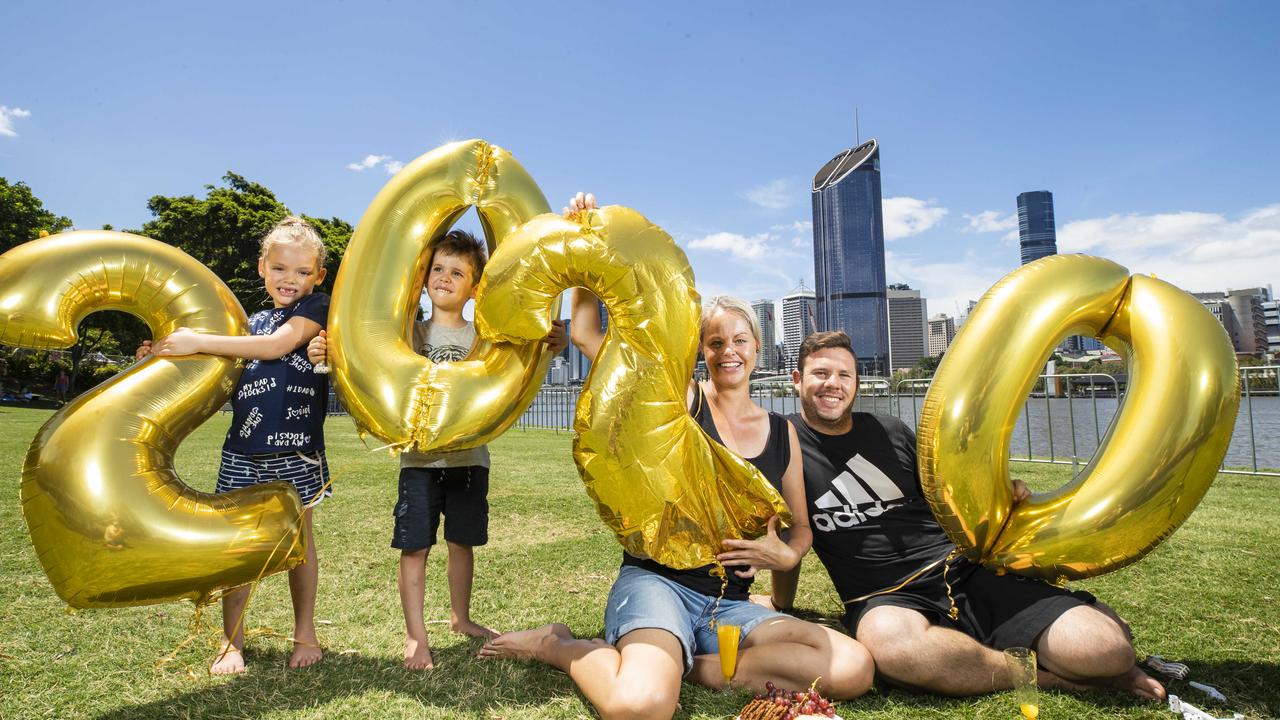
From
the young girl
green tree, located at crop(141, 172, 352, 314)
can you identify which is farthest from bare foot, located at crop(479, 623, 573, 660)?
green tree, located at crop(141, 172, 352, 314)

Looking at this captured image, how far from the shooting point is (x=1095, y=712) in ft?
7.71

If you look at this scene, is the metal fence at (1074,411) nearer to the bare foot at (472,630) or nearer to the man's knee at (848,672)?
the bare foot at (472,630)

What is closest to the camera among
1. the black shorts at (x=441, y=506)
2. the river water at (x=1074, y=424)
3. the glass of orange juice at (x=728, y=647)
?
the glass of orange juice at (x=728, y=647)

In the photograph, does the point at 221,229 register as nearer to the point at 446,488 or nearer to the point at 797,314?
the point at 446,488

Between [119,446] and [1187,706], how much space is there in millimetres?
3819

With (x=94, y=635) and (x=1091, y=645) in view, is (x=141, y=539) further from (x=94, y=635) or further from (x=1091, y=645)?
(x=1091, y=645)

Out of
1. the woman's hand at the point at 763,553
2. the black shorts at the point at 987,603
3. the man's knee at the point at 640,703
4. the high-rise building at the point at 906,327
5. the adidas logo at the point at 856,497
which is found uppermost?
the high-rise building at the point at 906,327

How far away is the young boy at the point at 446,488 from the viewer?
9.72ft

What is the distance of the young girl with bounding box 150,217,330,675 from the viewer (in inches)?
114

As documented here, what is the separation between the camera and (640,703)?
7.24ft

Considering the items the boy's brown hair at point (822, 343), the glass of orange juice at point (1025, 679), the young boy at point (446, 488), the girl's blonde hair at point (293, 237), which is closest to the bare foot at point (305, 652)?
the young boy at point (446, 488)

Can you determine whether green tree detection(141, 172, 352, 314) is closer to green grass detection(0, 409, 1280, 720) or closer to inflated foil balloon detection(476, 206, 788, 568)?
green grass detection(0, 409, 1280, 720)

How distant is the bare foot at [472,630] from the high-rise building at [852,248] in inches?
4738

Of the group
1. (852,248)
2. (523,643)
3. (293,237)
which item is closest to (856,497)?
(523,643)
